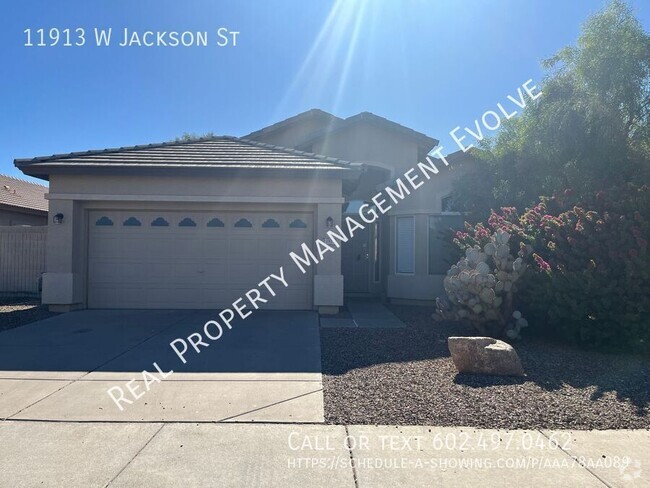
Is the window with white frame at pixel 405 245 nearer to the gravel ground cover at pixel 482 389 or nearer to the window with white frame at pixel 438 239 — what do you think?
the window with white frame at pixel 438 239

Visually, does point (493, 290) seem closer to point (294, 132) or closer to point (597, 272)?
point (597, 272)

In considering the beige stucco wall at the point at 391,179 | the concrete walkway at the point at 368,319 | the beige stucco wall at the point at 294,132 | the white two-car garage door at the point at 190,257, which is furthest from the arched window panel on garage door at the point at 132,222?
the beige stucco wall at the point at 294,132

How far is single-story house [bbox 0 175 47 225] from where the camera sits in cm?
1942

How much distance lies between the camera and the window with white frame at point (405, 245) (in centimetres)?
1263

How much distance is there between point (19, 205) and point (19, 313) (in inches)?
444

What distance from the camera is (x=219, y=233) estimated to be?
1102 centimetres

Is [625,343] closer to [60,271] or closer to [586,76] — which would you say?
[586,76]

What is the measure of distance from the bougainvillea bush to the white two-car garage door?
5.25 m

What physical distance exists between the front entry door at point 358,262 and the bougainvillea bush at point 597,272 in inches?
260

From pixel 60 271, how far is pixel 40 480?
26.1 ft

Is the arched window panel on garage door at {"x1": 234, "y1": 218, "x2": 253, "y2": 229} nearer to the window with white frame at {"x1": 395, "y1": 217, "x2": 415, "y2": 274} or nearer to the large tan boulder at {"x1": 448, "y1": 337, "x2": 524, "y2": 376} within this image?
the window with white frame at {"x1": 395, "y1": 217, "x2": 415, "y2": 274}

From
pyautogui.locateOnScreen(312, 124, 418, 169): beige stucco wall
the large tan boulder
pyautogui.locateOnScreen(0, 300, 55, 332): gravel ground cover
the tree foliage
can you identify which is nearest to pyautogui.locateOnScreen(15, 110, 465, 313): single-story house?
pyautogui.locateOnScreen(0, 300, 55, 332): gravel ground cover

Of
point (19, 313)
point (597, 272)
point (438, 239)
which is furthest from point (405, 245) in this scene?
point (19, 313)

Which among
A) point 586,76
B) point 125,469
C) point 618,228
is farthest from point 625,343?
point 125,469
